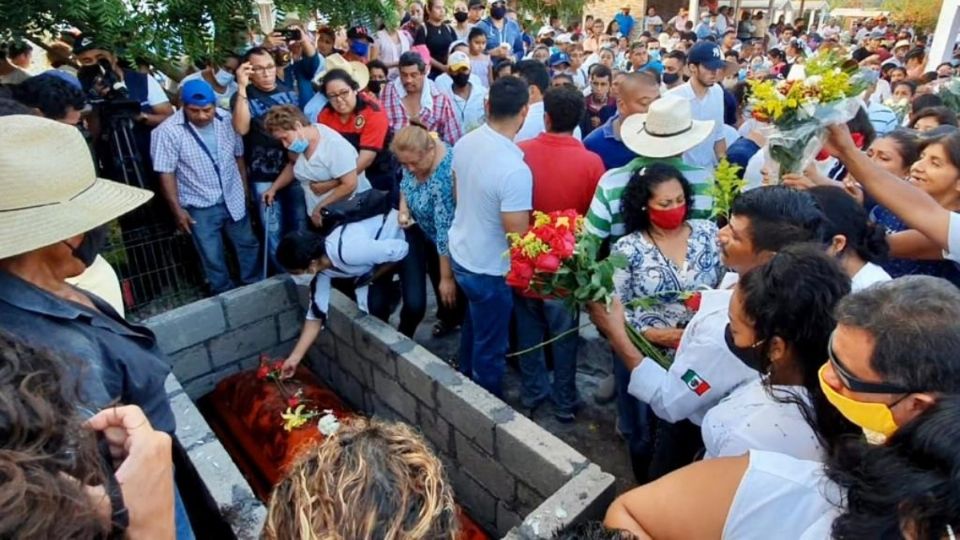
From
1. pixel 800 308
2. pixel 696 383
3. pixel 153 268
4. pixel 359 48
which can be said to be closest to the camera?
pixel 800 308

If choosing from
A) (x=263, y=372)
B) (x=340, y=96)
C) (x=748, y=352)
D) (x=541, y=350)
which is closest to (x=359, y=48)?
(x=340, y=96)

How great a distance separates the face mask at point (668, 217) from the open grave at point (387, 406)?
1.22 m

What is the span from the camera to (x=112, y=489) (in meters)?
1.22

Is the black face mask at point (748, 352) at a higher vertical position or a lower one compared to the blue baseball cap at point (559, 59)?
lower

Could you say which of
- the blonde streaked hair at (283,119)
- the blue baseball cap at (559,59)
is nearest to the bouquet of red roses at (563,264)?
the blonde streaked hair at (283,119)

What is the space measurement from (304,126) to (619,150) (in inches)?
94.8

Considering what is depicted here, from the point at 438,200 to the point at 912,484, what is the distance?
11.1 ft

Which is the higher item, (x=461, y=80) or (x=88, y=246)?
(x=88, y=246)

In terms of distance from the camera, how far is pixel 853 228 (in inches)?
104

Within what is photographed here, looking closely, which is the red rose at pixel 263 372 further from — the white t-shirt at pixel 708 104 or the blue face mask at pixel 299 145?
the white t-shirt at pixel 708 104

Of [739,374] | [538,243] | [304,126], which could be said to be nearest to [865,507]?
[739,374]

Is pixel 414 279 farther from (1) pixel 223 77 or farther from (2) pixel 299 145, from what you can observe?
(1) pixel 223 77

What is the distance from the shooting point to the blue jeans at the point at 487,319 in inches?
151

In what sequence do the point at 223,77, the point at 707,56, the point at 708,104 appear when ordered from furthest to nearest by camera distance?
the point at 223,77 < the point at 708,104 < the point at 707,56
